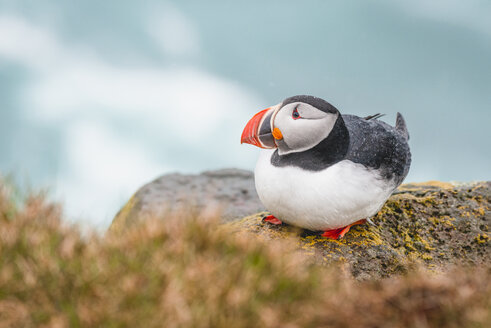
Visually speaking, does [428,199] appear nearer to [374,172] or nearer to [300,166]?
[374,172]

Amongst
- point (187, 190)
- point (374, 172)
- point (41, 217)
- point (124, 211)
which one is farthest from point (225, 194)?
point (41, 217)

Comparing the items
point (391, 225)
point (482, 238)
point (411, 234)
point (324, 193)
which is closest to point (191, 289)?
point (324, 193)

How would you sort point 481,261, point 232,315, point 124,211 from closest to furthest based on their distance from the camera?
point 232,315 < point 481,261 < point 124,211

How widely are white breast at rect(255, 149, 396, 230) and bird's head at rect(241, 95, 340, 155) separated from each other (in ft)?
0.74

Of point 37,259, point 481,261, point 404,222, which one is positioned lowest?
point 481,261

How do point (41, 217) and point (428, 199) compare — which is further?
point (428, 199)

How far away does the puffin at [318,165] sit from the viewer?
12.3ft

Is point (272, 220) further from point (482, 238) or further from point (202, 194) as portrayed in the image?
point (482, 238)

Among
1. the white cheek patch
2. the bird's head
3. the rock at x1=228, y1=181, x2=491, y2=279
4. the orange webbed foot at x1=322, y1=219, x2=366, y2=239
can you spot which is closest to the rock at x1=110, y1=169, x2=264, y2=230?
the rock at x1=228, y1=181, x2=491, y2=279

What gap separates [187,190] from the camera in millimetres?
6594

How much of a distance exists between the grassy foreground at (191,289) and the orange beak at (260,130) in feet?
3.77

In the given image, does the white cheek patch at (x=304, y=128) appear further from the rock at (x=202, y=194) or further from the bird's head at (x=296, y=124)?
the rock at (x=202, y=194)

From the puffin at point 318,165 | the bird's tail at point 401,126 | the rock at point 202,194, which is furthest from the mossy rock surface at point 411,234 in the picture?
the bird's tail at point 401,126

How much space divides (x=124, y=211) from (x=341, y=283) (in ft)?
13.6
